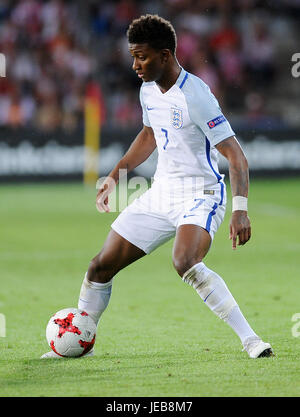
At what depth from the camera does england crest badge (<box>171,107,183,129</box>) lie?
5930mm

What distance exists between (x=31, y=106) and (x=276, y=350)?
1431 centimetres

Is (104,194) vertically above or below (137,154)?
below

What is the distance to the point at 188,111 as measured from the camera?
5855mm

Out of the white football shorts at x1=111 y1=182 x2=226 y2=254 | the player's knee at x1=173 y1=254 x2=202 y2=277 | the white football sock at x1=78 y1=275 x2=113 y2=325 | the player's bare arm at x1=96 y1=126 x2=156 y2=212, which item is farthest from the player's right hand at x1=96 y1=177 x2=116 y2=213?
the player's knee at x1=173 y1=254 x2=202 y2=277

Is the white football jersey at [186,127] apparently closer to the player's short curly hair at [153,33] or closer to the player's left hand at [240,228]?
the player's short curly hair at [153,33]

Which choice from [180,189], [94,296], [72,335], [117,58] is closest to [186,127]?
[180,189]

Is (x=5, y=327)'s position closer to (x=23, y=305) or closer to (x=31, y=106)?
(x=23, y=305)

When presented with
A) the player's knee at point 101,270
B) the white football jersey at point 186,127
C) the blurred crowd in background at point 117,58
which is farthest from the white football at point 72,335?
the blurred crowd in background at point 117,58

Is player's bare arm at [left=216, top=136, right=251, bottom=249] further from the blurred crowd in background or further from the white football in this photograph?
the blurred crowd in background

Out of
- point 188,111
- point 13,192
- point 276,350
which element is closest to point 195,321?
point 276,350

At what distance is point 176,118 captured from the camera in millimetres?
5953

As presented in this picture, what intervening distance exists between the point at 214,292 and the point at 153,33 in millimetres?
1698

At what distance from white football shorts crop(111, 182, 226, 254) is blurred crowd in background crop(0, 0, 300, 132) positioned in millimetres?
12890

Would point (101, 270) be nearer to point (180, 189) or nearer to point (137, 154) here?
point (180, 189)
